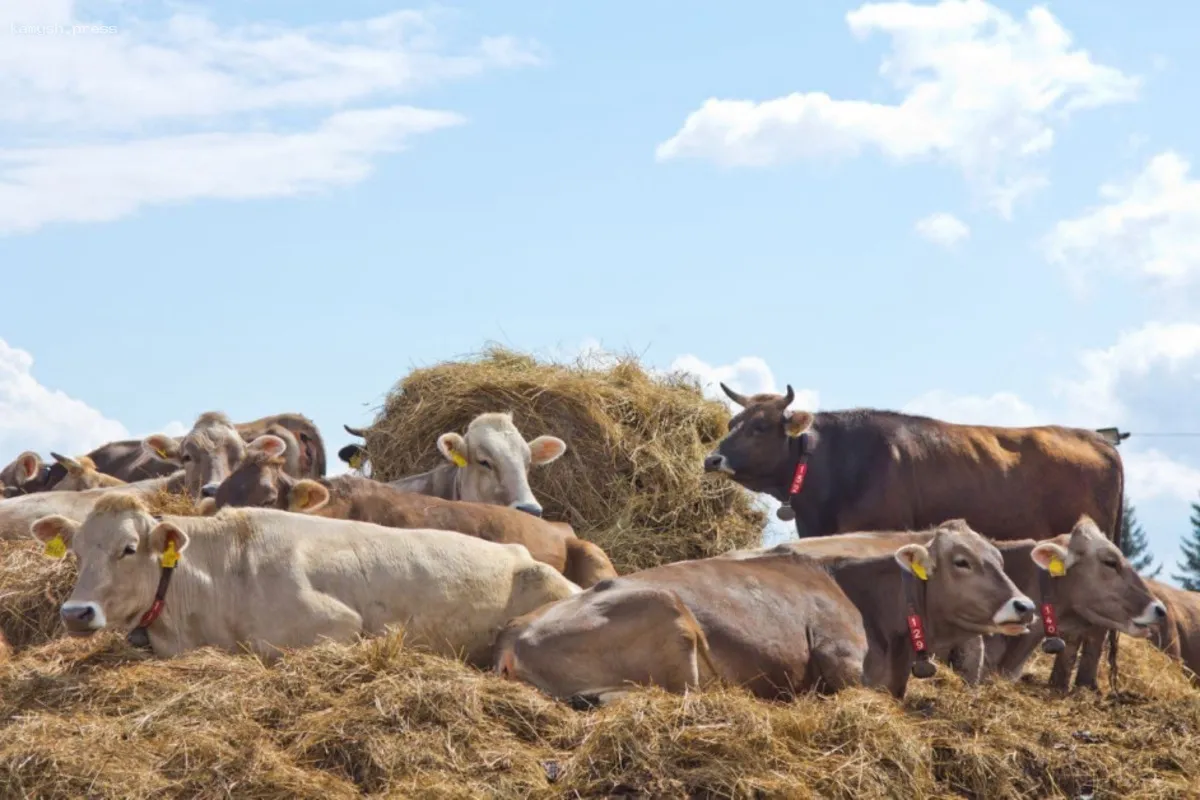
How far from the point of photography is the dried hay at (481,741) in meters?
7.52

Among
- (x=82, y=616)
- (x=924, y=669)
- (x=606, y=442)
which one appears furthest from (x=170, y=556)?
(x=606, y=442)

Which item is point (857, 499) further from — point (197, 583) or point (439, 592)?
point (197, 583)

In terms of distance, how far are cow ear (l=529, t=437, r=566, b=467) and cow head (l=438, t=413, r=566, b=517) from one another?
1 cm

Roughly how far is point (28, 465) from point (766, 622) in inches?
394

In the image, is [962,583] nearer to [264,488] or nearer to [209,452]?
[264,488]

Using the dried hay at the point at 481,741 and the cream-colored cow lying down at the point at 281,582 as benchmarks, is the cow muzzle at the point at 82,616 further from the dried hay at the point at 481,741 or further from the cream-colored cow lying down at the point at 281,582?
the dried hay at the point at 481,741

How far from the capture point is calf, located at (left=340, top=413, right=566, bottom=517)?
44.1 ft

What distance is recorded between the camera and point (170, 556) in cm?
932

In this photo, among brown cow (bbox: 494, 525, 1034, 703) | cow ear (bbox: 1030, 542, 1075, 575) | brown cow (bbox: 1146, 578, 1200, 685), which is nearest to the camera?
brown cow (bbox: 494, 525, 1034, 703)

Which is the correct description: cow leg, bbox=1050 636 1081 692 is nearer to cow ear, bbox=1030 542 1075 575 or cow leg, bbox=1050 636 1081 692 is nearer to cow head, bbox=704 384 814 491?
cow ear, bbox=1030 542 1075 575

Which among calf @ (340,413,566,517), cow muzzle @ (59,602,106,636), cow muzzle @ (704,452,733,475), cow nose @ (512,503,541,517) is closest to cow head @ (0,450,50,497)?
calf @ (340,413,566,517)

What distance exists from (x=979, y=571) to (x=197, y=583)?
15.5ft

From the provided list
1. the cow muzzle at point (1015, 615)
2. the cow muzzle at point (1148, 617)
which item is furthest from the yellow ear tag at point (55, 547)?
the cow muzzle at point (1148, 617)

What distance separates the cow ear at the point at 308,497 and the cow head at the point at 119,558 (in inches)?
68.8
